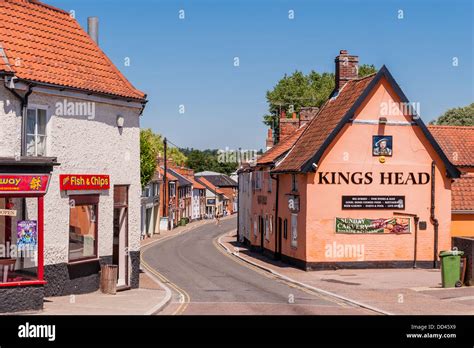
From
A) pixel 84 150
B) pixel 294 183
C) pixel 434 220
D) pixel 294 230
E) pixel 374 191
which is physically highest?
pixel 84 150

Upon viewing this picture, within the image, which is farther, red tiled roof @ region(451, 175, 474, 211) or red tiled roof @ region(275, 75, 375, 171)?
red tiled roof @ region(451, 175, 474, 211)

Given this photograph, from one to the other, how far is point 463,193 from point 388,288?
46.7 feet

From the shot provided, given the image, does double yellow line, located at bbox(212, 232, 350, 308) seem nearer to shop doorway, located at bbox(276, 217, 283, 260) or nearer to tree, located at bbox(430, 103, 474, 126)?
shop doorway, located at bbox(276, 217, 283, 260)

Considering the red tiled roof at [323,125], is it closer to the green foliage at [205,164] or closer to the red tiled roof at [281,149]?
the red tiled roof at [281,149]

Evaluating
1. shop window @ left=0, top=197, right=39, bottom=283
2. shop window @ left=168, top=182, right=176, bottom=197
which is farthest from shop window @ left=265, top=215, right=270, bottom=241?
shop window @ left=168, top=182, right=176, bottom=197

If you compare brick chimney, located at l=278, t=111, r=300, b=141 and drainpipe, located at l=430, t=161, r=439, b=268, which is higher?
brick chimney, located at l=278, t=111, r=300, b=141

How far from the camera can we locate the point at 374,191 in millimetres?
35500

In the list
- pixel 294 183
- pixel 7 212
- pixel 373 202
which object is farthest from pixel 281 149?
pixel 7 212

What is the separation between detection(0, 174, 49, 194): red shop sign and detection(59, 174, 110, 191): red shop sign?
328 cm

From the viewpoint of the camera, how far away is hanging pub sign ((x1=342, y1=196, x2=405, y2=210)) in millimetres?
35125

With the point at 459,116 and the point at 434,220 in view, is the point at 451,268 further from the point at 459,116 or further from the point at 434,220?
the point at 459,116
